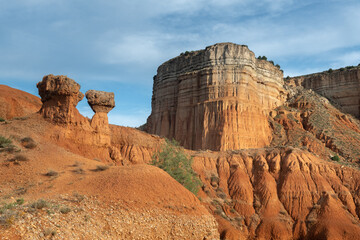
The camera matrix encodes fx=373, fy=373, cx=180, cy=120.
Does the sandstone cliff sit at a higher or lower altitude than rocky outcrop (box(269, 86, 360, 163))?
lower

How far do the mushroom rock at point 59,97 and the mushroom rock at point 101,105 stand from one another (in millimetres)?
3961

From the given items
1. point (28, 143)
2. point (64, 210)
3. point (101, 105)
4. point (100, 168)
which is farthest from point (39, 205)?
point (101, 105)

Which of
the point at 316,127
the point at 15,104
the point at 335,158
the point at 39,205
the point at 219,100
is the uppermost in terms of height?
the point at 219,100

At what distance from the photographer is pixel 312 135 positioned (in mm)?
59906

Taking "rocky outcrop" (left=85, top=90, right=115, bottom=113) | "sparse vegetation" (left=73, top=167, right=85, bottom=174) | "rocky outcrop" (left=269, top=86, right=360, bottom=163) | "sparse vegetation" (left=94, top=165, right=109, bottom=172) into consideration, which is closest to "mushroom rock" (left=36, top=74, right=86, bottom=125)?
"rocky outcrop" (left=85, top=90, right=115, bottom=113)

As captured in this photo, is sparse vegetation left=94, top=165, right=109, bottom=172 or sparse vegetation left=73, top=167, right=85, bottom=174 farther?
sparse vegetation left=94, top=165, right=109, bottom=172

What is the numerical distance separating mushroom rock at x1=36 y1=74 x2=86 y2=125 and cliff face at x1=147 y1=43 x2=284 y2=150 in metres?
31.8

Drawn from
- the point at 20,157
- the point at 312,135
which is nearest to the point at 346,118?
the point at 312,135

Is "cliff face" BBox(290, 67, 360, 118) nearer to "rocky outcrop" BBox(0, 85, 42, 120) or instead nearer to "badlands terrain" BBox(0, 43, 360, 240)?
"badlands terrain" BBox(0, 43, 360, 240)

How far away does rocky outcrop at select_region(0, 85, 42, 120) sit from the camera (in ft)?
119

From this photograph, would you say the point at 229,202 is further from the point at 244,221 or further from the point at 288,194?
the point at 288,194

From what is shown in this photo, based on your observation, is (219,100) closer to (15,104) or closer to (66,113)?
(15,104)

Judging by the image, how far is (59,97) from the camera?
2497 centimetres

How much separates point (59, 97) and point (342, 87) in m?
68.4
